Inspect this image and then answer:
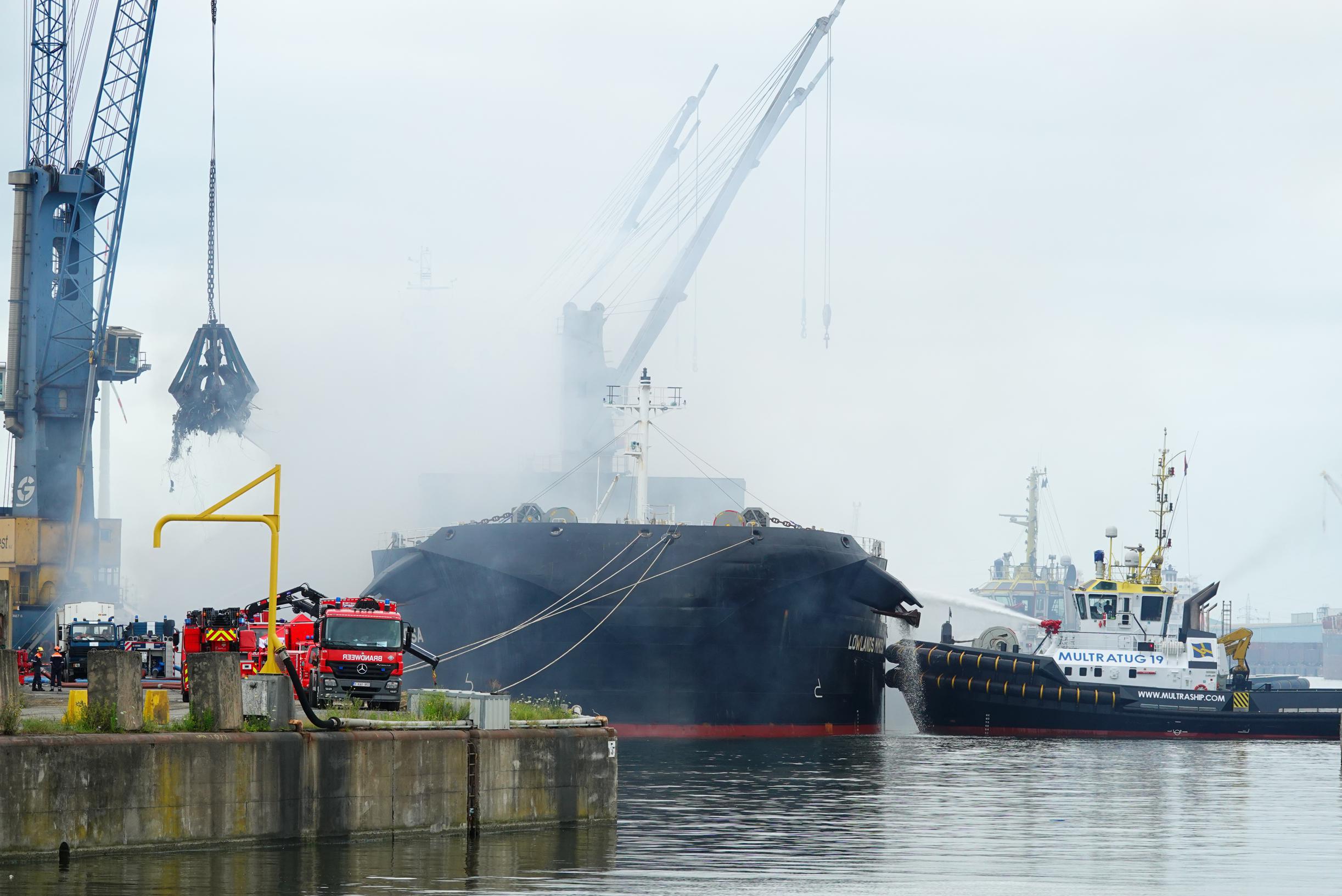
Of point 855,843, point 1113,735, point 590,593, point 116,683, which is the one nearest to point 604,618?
point 590,593

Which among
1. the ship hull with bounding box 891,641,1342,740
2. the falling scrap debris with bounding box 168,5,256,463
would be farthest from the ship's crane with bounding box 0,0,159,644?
the ship hull with bounding box 891,641,1342,740

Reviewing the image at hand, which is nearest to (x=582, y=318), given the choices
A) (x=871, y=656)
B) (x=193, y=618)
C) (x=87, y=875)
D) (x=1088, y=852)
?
(x=871, y=656)

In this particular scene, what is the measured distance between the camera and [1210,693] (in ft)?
194

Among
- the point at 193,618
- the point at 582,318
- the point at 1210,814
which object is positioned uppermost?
the point at 582,318

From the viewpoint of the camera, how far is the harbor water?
22125 millimetres

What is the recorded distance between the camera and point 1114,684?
59.7 m

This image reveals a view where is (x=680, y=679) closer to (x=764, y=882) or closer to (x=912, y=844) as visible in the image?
(x=912, y=844)

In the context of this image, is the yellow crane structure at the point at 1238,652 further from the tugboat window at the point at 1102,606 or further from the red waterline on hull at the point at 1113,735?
the tugboat window at the point at 1102,606

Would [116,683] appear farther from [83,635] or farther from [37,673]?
[83,635]

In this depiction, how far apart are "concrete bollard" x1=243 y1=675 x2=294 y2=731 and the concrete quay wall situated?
46cm

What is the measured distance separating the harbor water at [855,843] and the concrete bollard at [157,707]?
2639mm

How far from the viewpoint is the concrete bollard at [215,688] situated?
24.1 meters

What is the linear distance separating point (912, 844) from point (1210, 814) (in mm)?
9374

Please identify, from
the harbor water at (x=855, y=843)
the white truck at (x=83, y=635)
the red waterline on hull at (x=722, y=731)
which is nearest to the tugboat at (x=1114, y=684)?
the red waterline on hull at (x=722, y=731)
